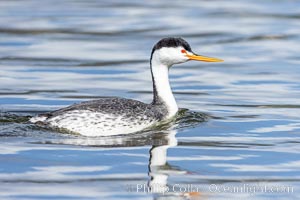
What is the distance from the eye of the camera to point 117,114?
42.7 feet

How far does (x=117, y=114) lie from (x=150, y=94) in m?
3.38

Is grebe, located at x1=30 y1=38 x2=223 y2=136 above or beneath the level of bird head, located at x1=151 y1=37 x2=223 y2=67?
beneath

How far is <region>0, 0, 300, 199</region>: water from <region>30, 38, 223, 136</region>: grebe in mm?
138

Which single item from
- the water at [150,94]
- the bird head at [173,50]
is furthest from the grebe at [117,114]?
the water at [150,94]

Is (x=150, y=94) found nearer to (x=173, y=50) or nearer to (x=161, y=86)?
(x=161, y=86)

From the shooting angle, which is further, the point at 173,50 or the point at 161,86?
the point at 161,86

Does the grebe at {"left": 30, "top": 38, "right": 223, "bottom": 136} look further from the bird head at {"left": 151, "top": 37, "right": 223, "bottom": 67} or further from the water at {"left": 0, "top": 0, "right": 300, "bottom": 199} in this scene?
the water at {"left": 0, "top": 0, "right": 300, "bottom": 199}

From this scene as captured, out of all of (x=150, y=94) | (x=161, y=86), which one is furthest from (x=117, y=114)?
(x=150, y=94)

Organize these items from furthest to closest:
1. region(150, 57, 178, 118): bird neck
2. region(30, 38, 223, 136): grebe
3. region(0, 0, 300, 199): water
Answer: region(150, 57, 178, 118): bird neck < region(30, 38, 223, 136): grebe < region(0, 0, 300, 199): water

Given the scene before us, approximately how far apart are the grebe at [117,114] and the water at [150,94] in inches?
5.4

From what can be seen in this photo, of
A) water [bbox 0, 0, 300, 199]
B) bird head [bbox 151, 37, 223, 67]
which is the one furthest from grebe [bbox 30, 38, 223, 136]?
water [bbox 0, 0, 300, 199]

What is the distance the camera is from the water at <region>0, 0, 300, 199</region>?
424 inches

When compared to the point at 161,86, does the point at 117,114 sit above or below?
below

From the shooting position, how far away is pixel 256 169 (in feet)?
37.1
